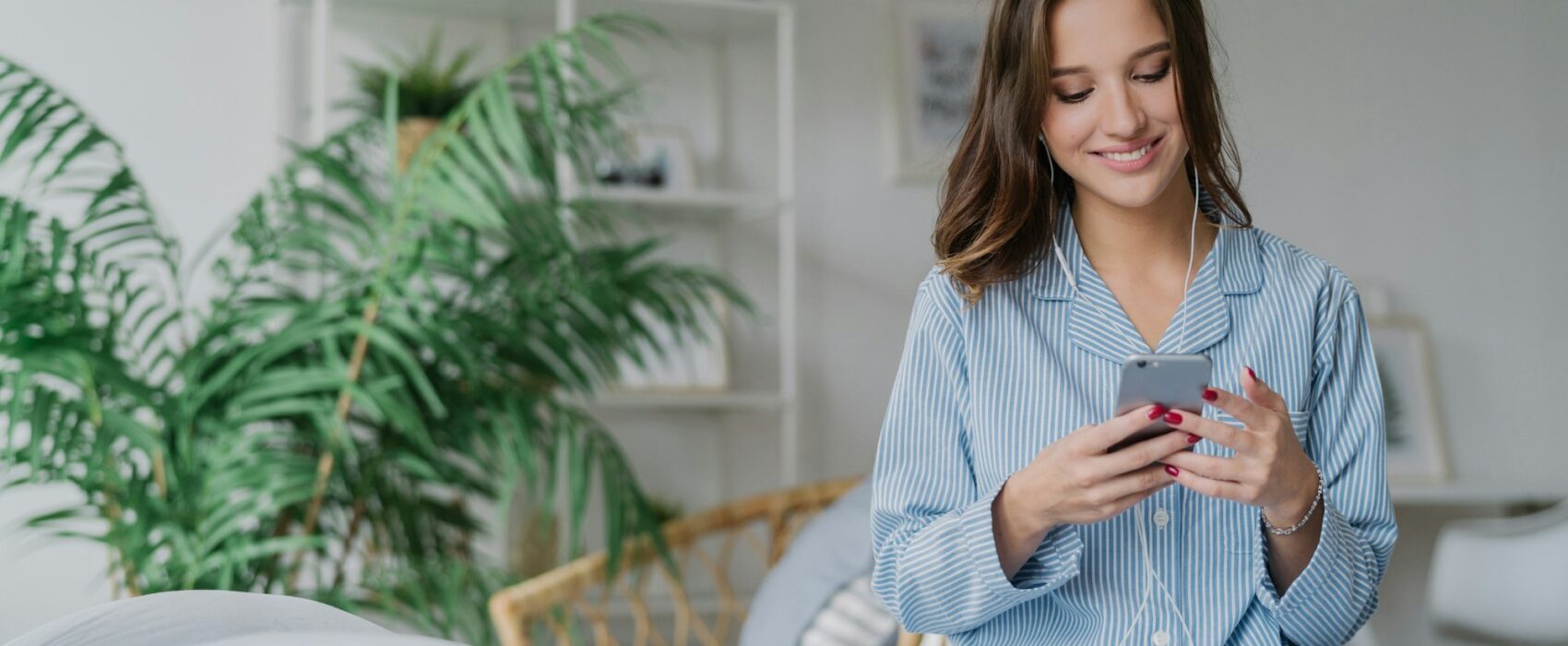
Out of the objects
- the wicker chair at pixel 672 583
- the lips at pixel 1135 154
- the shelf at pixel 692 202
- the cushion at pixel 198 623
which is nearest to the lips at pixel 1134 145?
the lips at pixel 1135 154

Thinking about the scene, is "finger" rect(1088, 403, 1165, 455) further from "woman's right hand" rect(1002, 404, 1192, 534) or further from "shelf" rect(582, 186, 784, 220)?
"shelf" rect(582, 186, 784, 220)

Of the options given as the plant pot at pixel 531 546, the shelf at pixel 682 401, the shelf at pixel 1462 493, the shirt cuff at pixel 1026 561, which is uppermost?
the shirt cuff at pixel 1026 561

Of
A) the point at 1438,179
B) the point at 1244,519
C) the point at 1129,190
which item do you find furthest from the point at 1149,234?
the point at 1438,179

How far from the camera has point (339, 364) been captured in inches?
74.5

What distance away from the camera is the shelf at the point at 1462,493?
318 cm

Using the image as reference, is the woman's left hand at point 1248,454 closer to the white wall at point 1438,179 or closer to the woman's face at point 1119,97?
the woman's face at point 1119,97

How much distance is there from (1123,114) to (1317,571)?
33 centimetres

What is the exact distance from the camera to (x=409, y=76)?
2.50 metres

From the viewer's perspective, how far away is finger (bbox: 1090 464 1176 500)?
89cm

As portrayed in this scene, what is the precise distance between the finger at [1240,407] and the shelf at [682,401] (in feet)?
5.92

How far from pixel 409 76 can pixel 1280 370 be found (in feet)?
6.08

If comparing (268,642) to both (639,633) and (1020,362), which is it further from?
(639,633)

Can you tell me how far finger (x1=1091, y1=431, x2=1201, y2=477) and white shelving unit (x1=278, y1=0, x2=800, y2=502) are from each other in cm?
160

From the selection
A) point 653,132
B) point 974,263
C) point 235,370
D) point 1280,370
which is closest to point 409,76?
point 653,132
